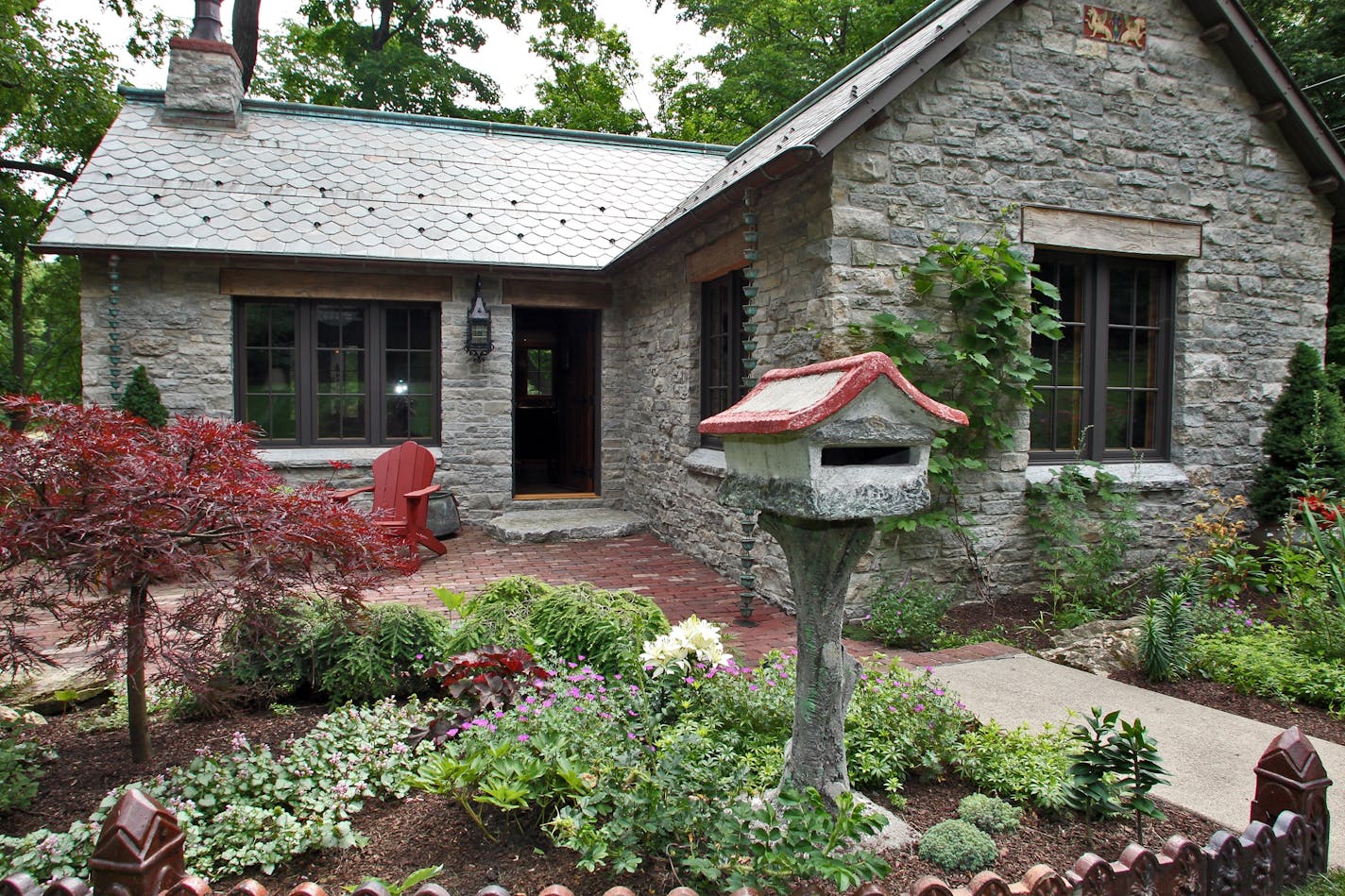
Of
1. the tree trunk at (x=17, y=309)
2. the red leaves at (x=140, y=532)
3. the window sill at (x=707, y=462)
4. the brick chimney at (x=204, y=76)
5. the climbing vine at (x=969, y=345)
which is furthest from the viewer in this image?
the tree trunk at (x=17, y=309)

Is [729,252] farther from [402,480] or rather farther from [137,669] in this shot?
[137,669]

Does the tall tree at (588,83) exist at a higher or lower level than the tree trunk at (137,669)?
higher

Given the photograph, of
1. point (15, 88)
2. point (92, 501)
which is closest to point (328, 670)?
point (92, 501)

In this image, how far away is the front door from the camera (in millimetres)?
10039

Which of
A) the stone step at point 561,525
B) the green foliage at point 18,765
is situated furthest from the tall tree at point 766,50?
the green foliage at point 18,765

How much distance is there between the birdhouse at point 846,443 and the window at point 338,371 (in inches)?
281

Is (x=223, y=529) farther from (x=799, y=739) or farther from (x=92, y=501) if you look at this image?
(x=799, y=739)

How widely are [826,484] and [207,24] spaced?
1050 cm

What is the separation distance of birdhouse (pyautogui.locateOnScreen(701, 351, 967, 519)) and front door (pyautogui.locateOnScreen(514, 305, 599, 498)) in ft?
24.1

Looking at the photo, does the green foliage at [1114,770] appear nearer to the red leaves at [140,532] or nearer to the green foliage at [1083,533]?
the red leaves at [140,532]

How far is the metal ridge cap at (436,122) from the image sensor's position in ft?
33.7

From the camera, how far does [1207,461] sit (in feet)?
21.2

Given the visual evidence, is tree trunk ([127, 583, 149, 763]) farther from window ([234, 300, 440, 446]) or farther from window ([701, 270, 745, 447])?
window ([234, 300, 440, 446])

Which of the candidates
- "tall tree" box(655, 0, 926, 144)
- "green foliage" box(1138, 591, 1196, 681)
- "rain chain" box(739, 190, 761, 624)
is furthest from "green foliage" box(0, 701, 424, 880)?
"tall tree" box(655, 0, 926, 144)
